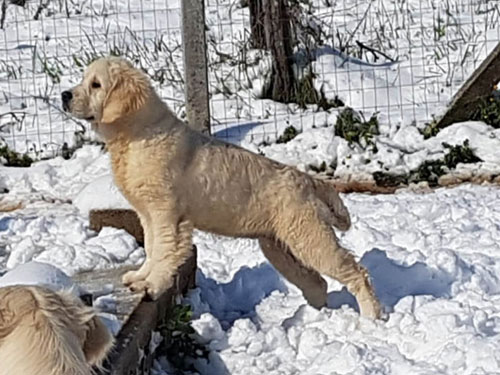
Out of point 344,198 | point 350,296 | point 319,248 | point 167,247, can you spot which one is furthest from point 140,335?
point 344,198

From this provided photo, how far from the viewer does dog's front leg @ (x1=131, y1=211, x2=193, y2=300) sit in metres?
6.07

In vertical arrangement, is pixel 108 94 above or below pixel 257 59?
above

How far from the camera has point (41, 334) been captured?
254 centimetres

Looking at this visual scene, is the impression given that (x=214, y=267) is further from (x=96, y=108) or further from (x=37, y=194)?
(x=37, y=194)

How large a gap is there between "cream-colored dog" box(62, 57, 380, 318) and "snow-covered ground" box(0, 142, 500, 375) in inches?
13.2

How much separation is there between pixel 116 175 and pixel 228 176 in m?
0.61

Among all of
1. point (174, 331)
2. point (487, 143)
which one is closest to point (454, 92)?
point (487, 143)

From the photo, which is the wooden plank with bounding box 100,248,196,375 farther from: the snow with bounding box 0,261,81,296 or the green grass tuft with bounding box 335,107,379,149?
the green grass tuft with bounding box 335,107,379,149

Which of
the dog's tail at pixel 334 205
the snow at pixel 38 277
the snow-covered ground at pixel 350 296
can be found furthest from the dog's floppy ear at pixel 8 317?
the dog's tail at pixel 334 205

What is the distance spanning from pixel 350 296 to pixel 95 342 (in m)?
4.07

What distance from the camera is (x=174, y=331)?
240 inches

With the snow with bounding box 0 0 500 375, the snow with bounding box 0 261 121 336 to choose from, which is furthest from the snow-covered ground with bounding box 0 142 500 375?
the snow with bounding box 0 261 121 336

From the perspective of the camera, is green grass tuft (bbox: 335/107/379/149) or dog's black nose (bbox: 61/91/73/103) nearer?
dog's black nose (bbox: 61/91/73/103)

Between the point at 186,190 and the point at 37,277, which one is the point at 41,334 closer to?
the point at 37,277
